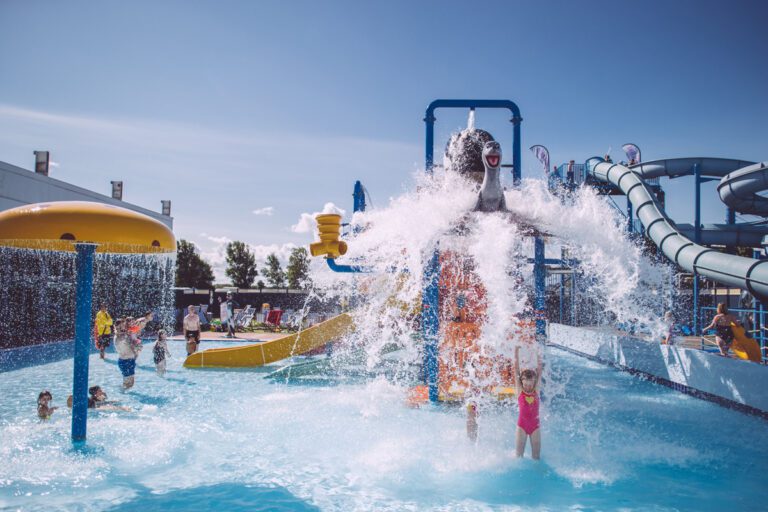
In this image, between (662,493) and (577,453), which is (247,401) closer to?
(577,453)

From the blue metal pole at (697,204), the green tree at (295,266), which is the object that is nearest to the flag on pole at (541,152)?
the blue metal pole at (697,204)

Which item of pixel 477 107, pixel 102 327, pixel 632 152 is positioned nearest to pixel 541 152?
pixel 632 152

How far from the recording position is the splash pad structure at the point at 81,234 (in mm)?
4766

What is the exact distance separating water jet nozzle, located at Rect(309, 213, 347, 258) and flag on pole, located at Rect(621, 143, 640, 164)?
15925mm

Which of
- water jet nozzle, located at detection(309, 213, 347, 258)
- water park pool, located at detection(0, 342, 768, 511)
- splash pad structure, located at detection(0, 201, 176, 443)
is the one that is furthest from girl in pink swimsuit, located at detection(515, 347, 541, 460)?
splash pad structure, located at detection(0, 201, 176, 443)

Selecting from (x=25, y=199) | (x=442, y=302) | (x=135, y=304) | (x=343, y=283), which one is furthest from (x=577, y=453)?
(x=135, y=304)

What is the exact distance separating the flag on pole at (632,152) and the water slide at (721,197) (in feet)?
2.48

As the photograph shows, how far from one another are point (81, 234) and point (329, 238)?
2.70 m

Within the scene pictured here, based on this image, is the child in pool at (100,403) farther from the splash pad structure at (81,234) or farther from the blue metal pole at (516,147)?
the blue metal pole at (516,147)

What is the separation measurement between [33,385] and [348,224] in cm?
707

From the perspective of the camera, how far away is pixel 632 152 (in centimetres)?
1892

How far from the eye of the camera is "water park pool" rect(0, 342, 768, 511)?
4434mm

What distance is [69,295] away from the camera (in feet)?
50.8

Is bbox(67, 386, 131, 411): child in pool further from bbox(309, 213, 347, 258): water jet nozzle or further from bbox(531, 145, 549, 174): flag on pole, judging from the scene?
bbox(531, 145, 549, 174): flag on pole
